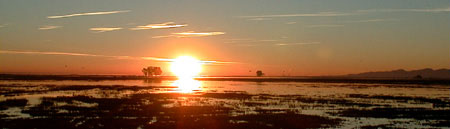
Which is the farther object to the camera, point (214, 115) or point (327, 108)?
point (327, 108)

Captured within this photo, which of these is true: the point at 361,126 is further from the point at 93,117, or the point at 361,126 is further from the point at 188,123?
the point at 93,117

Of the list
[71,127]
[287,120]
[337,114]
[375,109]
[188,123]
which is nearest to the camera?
[71,127]

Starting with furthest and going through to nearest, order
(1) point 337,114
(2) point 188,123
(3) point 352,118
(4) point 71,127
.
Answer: (1) point 337,114, (3) point 352,118, (2) point 188,123, (4) point 71,127

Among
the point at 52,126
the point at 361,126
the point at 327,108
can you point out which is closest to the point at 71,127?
the point at 52,126

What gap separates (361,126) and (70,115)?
19.2 m

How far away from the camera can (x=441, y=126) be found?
86.4ft

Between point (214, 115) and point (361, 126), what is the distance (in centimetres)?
1002

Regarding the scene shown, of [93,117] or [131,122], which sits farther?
[93,117]

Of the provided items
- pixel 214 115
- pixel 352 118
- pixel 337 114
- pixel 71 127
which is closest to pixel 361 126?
pixel 352 118

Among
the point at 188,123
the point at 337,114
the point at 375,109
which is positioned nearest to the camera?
the point at 188,123

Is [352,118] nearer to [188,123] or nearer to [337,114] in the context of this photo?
[337,114]

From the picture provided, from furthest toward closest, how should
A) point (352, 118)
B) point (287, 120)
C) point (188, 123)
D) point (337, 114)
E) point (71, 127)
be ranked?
1. point (337, 114)
2. point (352, 118)
3. point (287, 120)
4. point (188, 123)
5. point (71, 127)

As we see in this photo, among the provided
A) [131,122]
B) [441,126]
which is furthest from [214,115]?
[441,126]

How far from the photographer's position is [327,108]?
1449 inches
